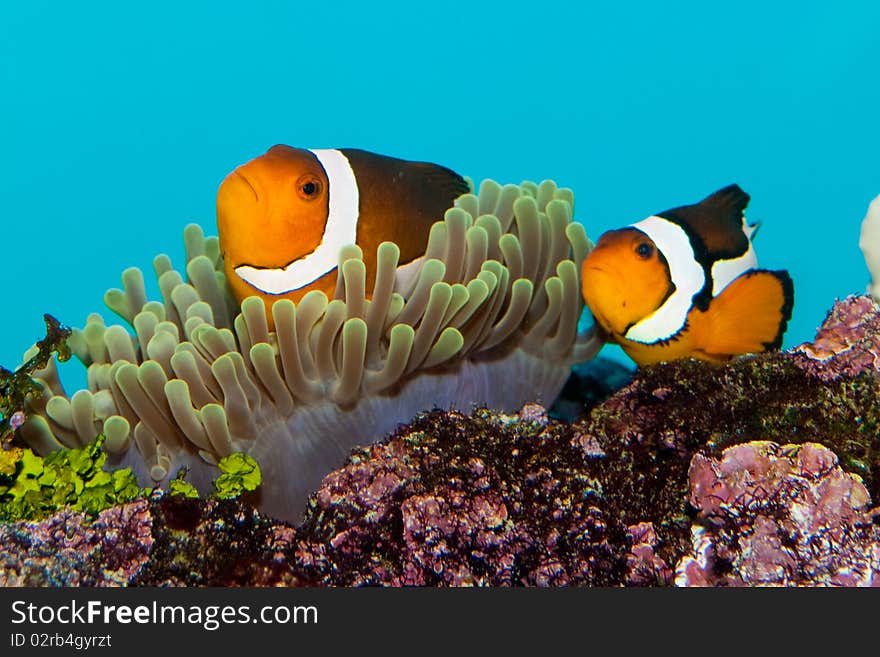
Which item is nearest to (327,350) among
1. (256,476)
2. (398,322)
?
(398,322)

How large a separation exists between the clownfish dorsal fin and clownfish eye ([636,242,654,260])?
0.46ft

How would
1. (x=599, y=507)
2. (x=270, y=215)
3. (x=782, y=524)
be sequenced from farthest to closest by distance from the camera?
(x=270, y=215)
(x=599, y=507)
(x=782, y=524)

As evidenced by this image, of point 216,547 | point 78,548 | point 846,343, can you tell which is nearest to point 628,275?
point 846,343

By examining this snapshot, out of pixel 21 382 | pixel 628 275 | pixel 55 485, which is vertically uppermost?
pixel 628 275

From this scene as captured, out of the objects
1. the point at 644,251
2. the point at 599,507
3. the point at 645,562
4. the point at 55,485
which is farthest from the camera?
the point at 644,251

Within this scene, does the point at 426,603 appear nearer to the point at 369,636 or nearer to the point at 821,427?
the point at 369,636

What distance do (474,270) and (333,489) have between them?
2.55 ft

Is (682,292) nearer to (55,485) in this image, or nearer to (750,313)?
(750,313)

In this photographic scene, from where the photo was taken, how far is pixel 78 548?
4.20 feet

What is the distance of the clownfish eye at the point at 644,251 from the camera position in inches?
76.3

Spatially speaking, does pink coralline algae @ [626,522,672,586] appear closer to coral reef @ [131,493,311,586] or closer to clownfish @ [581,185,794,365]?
coral reef @ [131,493,311,586]

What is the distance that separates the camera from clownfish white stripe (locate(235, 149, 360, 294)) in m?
1.79

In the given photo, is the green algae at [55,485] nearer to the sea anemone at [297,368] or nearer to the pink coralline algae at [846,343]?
the sea anemone at [297,368]

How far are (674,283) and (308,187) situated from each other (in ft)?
3.26
